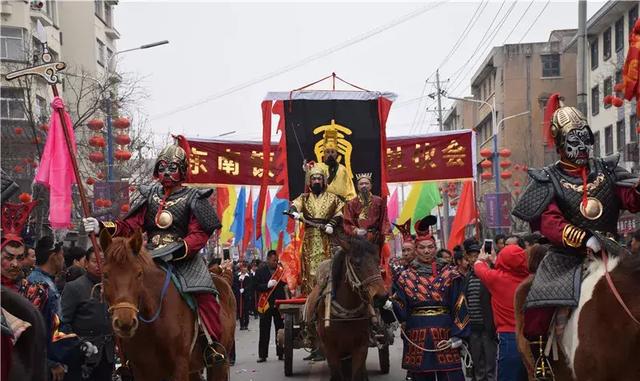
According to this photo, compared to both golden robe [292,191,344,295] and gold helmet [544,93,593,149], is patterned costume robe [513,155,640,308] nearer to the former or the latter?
gold helmet [544,93,593,149]

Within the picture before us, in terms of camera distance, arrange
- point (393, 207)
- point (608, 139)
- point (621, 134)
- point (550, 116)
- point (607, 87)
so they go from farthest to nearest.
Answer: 1. point (608, 139)
2. point (621, 134)
3. point (607, 87)
4. point (393, 207)
5. point (550, 116)

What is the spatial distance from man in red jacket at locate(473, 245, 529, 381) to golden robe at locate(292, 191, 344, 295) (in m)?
2.77

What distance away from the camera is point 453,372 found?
9.05 metres

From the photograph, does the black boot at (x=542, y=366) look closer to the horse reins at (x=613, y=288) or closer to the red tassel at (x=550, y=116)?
the horse reins at (x=613, y=288)

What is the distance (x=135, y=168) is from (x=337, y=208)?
2029 centimetres

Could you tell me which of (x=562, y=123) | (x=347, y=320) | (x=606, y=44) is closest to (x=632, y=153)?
(x=606, y=44)

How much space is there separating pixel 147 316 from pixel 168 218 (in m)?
1.21

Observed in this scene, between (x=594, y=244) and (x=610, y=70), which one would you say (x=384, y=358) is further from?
(x=610, y=70)

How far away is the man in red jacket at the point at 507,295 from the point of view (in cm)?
963

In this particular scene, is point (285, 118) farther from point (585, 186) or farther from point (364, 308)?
point (585, 186)

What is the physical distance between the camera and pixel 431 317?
9156mm

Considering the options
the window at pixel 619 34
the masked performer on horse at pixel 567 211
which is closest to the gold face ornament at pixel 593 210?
the masked performer on horse at pixel 567 211

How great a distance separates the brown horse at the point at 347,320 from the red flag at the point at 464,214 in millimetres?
7819

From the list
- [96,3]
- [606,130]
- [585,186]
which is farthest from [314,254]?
[96,3]
